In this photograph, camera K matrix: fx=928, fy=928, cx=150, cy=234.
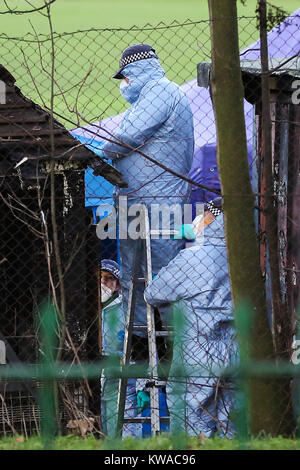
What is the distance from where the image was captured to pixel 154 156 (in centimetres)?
702

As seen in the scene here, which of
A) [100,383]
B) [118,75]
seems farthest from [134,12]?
[100,383]

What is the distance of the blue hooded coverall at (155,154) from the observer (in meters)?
6.95

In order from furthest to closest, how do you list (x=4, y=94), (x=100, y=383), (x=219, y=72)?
(x=4, y=94)
(x=100, y=383)
(x=219, y=72)

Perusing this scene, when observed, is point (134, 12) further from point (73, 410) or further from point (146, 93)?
point (73, 410)

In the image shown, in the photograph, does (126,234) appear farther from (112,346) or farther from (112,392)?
(112,346)

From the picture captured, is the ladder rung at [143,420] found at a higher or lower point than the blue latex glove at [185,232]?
lower

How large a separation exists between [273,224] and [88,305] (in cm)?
171

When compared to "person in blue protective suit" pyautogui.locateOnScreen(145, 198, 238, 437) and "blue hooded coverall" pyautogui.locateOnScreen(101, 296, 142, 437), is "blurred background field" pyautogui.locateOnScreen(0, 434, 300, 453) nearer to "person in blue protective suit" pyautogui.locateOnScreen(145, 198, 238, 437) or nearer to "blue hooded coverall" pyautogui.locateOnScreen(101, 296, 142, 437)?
"blue hooded coverall" pyautogui.locateOnScreen(101, 296, 142, 437)

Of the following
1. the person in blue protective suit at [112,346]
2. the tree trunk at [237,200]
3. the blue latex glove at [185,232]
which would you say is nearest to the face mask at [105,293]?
the person in blue protective suit at [112,346]

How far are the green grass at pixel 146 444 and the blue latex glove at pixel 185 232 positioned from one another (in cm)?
255

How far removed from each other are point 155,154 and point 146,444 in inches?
122

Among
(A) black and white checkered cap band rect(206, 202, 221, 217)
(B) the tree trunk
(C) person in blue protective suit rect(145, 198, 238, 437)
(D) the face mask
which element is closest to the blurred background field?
(B) the tree trunk

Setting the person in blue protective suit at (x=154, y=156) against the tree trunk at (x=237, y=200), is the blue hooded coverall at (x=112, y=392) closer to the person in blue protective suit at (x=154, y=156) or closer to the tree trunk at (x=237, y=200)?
the person in blue protective suit at (x=154, y=156)

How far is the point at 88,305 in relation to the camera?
6.63m
